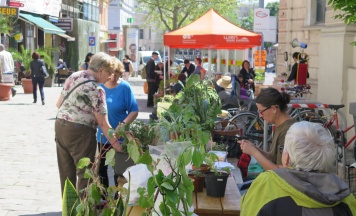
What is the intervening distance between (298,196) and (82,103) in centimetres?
375

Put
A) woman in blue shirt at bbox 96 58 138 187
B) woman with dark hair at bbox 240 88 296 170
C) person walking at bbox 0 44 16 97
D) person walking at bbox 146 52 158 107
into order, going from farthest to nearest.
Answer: person walking at bbox 146 52 158 107 < person walking at bbox 0 44 16 97 < woman in blue shirt at bbox 96 58 138 187 < woman with dark hair at bbox 240 88 296 170

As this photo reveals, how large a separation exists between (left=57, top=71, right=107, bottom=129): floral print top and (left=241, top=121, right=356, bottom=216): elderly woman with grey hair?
3.38m

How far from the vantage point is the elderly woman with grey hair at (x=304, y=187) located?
2859 mm

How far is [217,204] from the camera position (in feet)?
15.4

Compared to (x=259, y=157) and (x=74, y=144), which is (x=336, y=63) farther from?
(x=259, y=157)

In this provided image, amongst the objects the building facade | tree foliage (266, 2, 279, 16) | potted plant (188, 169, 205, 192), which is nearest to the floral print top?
potted plant (188, 169, 205, 192)

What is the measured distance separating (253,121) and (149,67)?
489 inches

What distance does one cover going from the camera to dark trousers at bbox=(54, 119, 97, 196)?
6.35 meters

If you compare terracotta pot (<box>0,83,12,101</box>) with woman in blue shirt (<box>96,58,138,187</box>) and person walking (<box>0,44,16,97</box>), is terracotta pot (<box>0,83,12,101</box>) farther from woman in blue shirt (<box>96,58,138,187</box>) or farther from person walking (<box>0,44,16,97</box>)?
woman in blue shirt (<box>96,58,138,187</box>)

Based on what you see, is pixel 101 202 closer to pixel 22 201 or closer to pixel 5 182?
pixel 22 201

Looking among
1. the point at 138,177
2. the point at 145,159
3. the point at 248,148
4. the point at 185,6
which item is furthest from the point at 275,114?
the point at 185,6

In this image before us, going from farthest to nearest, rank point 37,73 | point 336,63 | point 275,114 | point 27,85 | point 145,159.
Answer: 1. point 27,85
2. point 37,73
3. point 336,63
4. point 275,114
5. point 145,159

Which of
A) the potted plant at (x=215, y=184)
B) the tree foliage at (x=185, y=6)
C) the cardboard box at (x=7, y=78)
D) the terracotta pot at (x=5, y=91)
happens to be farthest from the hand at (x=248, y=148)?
the tree foliage at (x=185, y=6)

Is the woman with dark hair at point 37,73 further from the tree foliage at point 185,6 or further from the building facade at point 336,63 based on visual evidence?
the tree foliage at point 185,6
